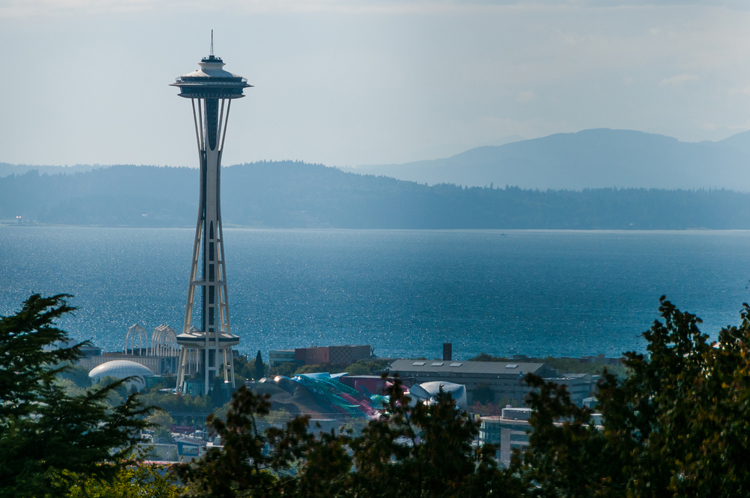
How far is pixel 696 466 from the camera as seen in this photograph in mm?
11891

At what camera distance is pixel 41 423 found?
17188 mm

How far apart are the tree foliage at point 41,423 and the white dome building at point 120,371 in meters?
59.0

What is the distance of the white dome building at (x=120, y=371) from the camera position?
7731 centimetres

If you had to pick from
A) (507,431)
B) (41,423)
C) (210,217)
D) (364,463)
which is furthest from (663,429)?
(210,217)

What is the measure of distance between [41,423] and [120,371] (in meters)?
62.6

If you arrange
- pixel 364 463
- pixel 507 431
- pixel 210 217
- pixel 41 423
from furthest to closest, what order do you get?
1. pixel 210 217
2. pixel 507 431
3. pixel 41 423
4. pixel 364 463

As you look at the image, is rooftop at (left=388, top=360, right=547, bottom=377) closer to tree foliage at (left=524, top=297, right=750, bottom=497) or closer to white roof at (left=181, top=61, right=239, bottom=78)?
white roof at (left=181, top=61, right=239, bottom=78)

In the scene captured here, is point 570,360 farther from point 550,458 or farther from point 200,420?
point 550,458

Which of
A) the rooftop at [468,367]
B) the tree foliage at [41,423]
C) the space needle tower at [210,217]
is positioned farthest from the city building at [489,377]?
the tree foliage at [41,423]

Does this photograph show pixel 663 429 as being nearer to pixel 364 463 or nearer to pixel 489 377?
Result: pixel 364 463

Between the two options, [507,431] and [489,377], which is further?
[489,377]

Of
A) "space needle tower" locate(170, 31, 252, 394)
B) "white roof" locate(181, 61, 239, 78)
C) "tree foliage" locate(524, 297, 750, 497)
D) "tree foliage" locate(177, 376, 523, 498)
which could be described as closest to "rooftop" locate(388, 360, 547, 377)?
"space needle tower" locate(170, 31, 252, 394)

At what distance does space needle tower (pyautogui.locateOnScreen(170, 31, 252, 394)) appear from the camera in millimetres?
70938

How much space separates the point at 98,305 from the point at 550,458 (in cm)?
Result: 16464
